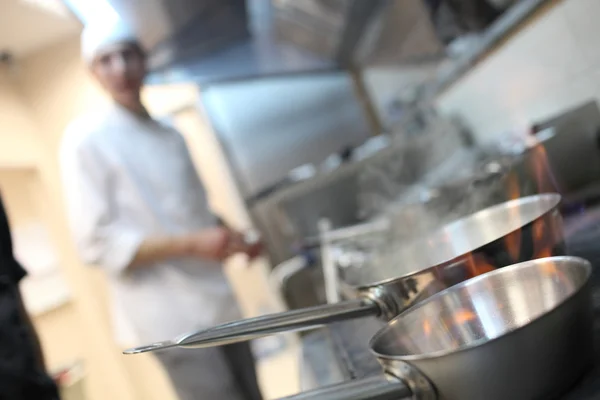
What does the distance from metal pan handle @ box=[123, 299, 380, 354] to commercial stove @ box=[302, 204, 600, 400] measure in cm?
5

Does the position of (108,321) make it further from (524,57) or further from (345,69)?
(524,57)

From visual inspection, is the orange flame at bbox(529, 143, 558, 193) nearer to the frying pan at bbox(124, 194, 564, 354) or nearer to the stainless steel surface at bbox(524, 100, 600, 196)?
the stainless steel surface at bbox(524, 100, 600, 196)

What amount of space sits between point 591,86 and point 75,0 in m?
0.95

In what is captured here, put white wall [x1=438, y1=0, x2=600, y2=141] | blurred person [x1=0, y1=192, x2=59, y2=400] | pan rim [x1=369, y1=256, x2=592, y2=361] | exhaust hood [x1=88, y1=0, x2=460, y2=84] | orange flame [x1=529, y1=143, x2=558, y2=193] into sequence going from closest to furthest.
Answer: pan rim [x1=369, y1=256, x2=592, y2=361] < blurred person [x1=0, y1=192, x2=59, y2=400] < orange flame [x1=529, y1=143, x2=558, y2=193] < white wall [x1=438, y1=0, x2=600, y2=141] < exhaust hood [x1=88, y1=0, x2=460, y2=84]

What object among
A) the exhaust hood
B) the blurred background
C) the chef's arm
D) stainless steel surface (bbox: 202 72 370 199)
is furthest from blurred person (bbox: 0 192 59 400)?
stainless steel surface (bbox: 202 72 370 199)

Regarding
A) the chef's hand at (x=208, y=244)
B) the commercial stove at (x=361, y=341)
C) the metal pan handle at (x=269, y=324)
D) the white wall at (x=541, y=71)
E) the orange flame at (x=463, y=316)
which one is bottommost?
the commercial stove at (x=361, y=341)


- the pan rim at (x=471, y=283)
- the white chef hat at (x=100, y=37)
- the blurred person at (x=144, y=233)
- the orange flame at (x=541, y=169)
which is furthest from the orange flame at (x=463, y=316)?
the white chef hat at (x=100, y=37)

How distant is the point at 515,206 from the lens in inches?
21.5

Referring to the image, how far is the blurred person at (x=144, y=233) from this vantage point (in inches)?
38.6

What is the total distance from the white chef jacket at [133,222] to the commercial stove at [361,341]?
0.98 ft

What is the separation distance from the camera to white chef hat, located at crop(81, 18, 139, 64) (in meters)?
1.02

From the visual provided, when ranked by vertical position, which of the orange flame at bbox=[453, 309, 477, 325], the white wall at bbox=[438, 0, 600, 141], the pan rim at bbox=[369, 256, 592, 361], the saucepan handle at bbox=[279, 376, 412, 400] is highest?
the white wall at bbox=[438, 0, 600, 141]

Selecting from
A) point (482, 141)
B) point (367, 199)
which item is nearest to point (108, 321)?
point (367, 199)

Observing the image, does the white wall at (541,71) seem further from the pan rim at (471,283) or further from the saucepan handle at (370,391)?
the saucepan handle at (370,391)
